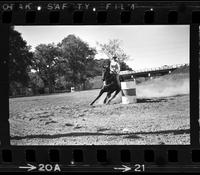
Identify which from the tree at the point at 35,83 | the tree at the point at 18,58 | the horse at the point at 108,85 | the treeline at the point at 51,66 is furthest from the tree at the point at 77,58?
the tree at the point at 18,58

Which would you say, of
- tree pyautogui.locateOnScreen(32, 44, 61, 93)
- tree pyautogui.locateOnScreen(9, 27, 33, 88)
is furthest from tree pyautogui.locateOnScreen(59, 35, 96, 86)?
tree pyautogui.locateOnScreen(9, 27, 33, 88)

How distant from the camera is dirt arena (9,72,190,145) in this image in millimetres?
7496

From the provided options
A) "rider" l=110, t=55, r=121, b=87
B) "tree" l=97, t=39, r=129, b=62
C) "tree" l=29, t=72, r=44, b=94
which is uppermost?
"tree" l=97, t=39, r=129, b=62

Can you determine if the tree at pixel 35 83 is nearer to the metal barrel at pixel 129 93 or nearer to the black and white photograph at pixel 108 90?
the black and white photograph at pixel 108 90

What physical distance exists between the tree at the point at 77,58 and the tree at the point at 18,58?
0.56 meters

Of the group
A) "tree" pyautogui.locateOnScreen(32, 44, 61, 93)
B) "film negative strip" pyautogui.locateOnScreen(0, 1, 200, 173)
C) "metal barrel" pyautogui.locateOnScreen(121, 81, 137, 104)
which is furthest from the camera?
"tree" pyautogui.locateOnScreen(32, 44, 61, 93)

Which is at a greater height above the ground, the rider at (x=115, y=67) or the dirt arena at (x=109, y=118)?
the rider at (x=115, y=67)

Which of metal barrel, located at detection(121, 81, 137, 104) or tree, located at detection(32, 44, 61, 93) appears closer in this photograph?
metal barrel, located at detection(121, 81, 137, 104)

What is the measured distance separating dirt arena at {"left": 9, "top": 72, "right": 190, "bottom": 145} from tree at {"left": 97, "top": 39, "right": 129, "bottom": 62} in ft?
1.71

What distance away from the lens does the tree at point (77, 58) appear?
7.59 metres

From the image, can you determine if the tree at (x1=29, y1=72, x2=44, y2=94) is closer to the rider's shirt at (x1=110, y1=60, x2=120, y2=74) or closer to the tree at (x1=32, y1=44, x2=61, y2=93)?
the tree at (x1=32, y1=44, x2=61, y2=93)

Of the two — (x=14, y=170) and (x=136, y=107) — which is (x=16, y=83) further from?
(x=136, y=107)

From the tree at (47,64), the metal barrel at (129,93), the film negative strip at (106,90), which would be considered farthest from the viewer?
the tree at (47,64)

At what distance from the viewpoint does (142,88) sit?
759cm
